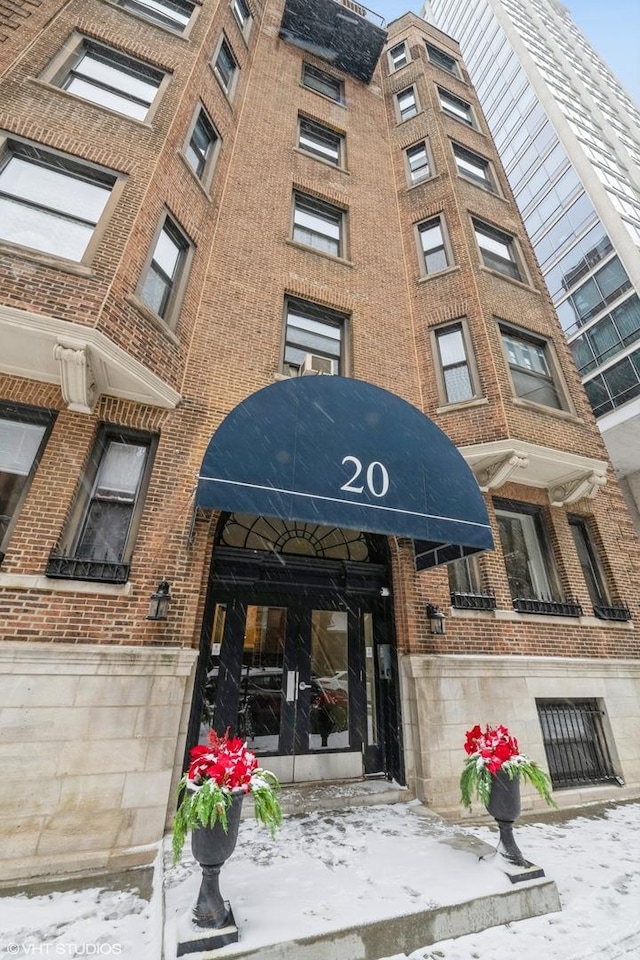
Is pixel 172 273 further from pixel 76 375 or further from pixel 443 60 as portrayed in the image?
pixel 443 60

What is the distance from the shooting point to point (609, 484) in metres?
9.93

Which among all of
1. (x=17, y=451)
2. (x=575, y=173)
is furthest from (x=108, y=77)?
(x=575, y=173)

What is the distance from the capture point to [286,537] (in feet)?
24.5

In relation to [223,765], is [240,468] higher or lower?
higher

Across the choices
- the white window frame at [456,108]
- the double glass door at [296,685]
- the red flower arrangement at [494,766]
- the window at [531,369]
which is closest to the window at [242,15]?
the white window frame at [456,108]

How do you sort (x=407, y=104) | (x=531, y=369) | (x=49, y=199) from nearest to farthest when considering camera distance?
(x=49, y=199) → (x=531, y=369) → (x=407, y=104)

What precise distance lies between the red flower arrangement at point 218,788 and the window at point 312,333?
6.78 meters

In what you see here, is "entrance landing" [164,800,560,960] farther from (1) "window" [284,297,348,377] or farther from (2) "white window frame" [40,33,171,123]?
(2) "white window frame" [40,33,171,123]

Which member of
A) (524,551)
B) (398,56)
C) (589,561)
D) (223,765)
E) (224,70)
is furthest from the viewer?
(398,56)

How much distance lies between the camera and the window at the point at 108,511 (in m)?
5.44

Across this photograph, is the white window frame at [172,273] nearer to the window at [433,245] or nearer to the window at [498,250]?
the window at [433,245]

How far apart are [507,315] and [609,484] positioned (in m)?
4.69

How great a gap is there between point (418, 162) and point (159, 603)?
14946 millimetres

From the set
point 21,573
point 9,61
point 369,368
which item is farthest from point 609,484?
point 9,61
